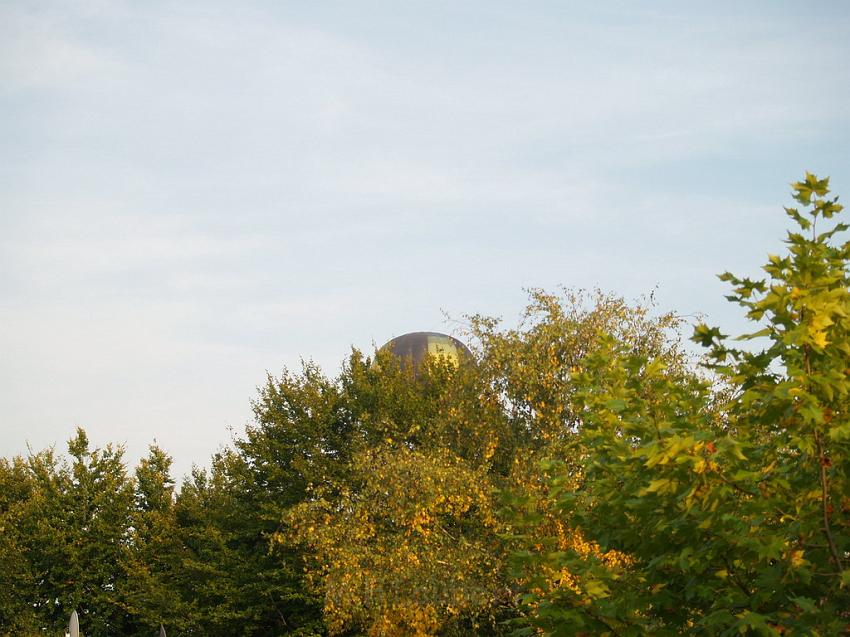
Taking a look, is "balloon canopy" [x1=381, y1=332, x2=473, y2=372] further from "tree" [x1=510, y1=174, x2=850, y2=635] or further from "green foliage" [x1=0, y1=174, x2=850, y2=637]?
"tree" [x1=510, y1=174, x2=850, y2=635]

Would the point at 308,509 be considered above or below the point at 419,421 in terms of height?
below

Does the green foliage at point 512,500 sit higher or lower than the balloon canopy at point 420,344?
lower

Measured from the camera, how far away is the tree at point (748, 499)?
27.2 feet

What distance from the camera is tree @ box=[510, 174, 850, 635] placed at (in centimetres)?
830

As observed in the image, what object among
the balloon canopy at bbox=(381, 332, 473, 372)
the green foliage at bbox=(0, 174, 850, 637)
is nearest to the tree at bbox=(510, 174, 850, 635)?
the green foliage at bbox=(0, 174, 850, 637)

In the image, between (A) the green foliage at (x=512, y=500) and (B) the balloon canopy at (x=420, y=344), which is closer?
(A) the green foliage at (x=512, y=500)

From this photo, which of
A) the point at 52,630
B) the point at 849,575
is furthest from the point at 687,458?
the point at 52,630

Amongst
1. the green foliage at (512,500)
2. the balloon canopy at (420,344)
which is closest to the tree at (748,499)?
the green foliage at (512,500)

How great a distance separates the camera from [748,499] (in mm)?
9500

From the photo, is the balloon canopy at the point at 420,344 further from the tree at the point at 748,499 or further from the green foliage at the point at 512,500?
the tree at the point at 748,499

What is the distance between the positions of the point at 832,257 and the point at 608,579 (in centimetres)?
370

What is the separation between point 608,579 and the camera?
10109mm

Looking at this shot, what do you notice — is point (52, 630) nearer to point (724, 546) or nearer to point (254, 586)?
point (254, 586)

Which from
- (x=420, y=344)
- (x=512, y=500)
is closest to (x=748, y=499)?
(x=512, y=500)
